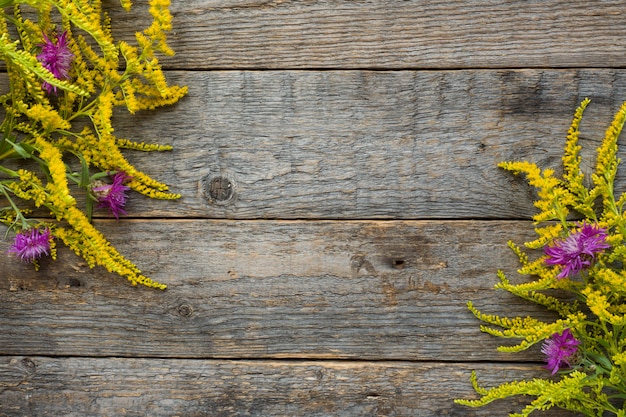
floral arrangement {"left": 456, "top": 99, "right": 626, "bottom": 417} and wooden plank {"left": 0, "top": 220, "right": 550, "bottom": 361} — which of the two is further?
wooden plank {"left": 0, "top": 220, "right": 550, "bottom": 361}

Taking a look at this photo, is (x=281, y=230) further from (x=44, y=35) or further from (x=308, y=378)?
(x=44, y=35)

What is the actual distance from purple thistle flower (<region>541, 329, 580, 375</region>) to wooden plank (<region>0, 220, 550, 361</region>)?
6cm

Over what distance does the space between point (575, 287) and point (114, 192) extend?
2.48 feet

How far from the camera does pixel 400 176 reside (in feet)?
3.26

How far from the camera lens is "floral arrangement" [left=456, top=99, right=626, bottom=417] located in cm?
88

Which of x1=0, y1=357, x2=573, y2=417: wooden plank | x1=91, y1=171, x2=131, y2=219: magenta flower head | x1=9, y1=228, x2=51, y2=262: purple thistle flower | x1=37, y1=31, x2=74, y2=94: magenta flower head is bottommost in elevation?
x1=0, y1=357, x2=573, y2=417: wooden plank

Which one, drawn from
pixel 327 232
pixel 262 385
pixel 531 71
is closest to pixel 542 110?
pixel 531 71

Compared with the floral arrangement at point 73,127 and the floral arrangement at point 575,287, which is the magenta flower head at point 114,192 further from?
the floral arrangement at point 575,287

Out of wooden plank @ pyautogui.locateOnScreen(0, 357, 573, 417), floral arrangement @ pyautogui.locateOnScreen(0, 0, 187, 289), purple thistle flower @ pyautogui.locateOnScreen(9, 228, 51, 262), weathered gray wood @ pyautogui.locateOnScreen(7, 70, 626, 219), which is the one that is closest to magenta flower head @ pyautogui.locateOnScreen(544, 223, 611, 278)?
weathered gray wood @ pyautogui.locateOnScreen(7, 70, 626, 219)

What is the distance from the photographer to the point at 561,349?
0.92m

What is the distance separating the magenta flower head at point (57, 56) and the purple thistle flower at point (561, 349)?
0.87 m

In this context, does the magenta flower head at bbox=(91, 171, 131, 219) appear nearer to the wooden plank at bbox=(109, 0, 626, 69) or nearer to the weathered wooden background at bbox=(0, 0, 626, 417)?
the weathered wooden background at bbox=(0, 0, 626, 417)

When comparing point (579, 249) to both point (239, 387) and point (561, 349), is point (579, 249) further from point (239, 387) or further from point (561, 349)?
point (239, 387)

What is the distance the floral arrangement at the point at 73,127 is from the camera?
0.92 m
